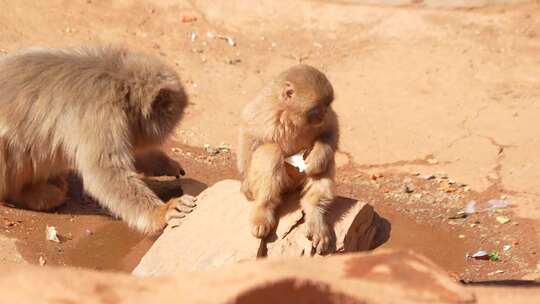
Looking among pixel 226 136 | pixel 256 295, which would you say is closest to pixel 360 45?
pixel 226 136

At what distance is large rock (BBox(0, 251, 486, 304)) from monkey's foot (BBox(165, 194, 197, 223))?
115 inches

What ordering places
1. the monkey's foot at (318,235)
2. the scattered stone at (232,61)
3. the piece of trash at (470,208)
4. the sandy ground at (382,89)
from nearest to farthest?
1. the monkey's foot at (318,235)
2. the sandy ground at (382,89)
3. the piece of trash at (470,208)
4. the scattered stone at (232,61)

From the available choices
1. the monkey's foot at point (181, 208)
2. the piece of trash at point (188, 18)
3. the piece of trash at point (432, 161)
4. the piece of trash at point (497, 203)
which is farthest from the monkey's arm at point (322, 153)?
the piece of trash at point (188, 18)

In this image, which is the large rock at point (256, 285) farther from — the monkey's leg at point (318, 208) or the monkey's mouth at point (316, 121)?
the monkey's mouth at point (316, 121)

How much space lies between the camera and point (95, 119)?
21.2 ft

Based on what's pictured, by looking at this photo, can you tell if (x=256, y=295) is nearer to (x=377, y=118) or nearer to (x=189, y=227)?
(x=189, y=227)

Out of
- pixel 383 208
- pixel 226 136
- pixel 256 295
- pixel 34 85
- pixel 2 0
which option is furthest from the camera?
pixel 2 0

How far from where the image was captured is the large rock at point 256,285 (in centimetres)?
316

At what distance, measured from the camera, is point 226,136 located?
8602mm

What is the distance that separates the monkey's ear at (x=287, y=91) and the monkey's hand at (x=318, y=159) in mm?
352

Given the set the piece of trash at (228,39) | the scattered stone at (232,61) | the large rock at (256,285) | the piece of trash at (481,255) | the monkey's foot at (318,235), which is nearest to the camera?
the large rock at (256,285)

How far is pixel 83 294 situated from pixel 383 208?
458 centimetres

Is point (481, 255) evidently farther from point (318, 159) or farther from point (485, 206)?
point (318, 159)

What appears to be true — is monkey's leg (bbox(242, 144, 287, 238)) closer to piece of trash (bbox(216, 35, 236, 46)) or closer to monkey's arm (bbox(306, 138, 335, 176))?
monkey's arm (bbox(306, 138, 335, 176))
